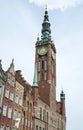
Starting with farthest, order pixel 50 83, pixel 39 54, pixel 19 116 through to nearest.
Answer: pixel 39 54 < pixel 50 83 < pixel 19 116

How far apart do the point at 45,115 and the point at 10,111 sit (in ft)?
84.1

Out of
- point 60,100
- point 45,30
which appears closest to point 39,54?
point 45,30

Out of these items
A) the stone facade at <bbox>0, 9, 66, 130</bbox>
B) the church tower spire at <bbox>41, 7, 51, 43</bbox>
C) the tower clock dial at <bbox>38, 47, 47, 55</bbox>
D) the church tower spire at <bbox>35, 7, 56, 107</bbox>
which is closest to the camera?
the stone facade at <bbox>0, 9, 66, 130</bbox>

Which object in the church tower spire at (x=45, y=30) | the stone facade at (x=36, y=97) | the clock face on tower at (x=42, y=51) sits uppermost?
the church tower spire at (x=45, y=30)

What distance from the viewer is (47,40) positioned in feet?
303

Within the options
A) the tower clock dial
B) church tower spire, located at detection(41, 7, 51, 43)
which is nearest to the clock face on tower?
the tower clock dial

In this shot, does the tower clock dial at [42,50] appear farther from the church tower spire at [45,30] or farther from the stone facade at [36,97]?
the church tower spire at [45,30]

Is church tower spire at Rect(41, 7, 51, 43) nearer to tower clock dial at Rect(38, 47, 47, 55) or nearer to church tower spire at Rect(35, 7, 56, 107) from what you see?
church tower spire at Rect(35, 7, 56, 107)

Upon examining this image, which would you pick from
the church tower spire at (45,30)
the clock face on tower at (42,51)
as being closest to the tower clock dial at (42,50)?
the clock face on tower at (42,51)

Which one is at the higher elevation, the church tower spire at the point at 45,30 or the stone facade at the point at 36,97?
the church tower spire at the point at 45,30

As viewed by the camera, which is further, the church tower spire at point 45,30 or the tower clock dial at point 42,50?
the church tower spire at point 45,30

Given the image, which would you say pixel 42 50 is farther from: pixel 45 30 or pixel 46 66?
pixel 45 30

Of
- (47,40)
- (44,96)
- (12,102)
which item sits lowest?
(12,102)

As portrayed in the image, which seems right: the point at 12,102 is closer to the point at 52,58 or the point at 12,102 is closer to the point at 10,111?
the point at 10,111
